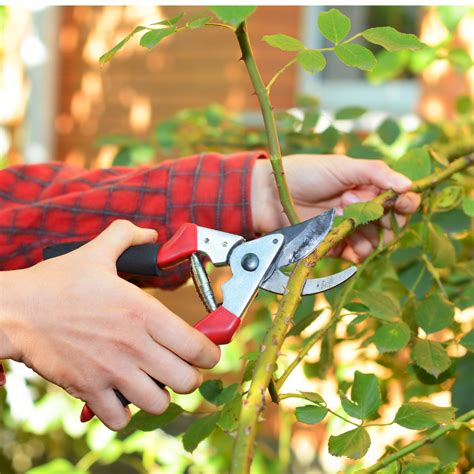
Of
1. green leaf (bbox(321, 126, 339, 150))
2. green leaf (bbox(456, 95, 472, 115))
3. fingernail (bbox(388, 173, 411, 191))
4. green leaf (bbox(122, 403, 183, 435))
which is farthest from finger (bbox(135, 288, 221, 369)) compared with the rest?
green leaf (bbox(456, 95, 472, 115))

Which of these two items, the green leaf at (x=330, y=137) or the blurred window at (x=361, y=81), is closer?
the green leaf at (x=330, y=137)

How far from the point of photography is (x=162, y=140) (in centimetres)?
188

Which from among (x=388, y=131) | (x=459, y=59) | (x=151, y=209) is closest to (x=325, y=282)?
(x=151, y=209)

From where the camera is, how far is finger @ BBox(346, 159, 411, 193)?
3.50ft

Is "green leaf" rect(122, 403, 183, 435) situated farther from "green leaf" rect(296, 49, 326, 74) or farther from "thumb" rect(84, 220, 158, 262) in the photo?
"green leaf" rect(296, 49, 326, 74)

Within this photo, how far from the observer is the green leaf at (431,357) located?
89cm

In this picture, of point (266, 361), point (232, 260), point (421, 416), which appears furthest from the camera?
point (232, 260)

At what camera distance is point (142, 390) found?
2.92ft

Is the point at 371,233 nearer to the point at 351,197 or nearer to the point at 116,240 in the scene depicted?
the point at 351,197

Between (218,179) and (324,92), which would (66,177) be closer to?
(218,179)

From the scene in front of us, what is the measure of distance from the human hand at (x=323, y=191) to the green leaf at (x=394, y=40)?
0.33 meters

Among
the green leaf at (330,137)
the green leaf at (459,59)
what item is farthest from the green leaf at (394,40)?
the green leaf at (459,59)

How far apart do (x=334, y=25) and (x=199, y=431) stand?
447mm

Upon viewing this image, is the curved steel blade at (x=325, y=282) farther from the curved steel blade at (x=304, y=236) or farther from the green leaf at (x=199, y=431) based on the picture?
the green leaf at (x=199, y=431)
